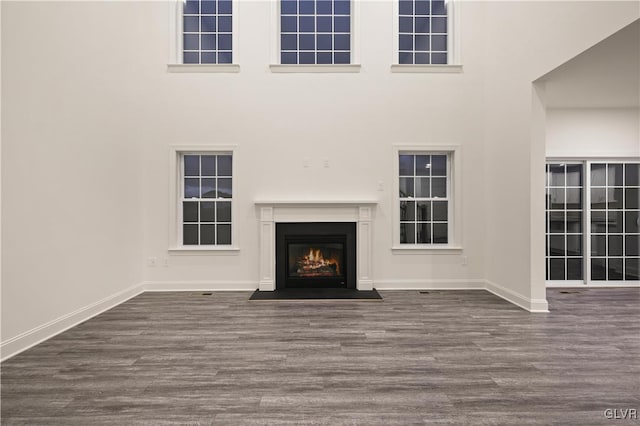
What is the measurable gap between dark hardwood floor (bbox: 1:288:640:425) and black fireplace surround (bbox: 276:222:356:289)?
1138 mm

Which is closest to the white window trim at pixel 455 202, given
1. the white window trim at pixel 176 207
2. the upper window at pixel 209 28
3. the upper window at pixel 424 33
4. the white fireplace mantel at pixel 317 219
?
the white fireplace mantel at pixel 317 219

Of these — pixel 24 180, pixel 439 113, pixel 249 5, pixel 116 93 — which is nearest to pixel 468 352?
pixel 439 113

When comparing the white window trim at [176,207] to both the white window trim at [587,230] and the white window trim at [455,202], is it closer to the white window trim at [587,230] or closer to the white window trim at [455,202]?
the white window trim at [455,202]

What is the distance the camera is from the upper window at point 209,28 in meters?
5.56

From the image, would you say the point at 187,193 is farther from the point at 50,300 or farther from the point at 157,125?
the point at 50,300

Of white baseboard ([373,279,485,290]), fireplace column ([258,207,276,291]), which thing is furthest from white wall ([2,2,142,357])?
white baseboard ([373,279,485,290])

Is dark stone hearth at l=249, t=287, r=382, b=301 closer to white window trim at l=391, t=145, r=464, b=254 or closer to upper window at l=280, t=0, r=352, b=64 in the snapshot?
white window trim at l=391, t=145, r=464, b=254

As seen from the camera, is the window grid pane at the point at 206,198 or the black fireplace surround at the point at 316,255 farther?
the window grid pane at the point at 206,198

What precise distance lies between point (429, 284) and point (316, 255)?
1.73 meters

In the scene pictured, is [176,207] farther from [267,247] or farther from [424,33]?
[424,33]

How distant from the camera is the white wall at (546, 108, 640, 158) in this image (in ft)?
18.0

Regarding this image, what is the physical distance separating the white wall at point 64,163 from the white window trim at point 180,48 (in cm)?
57

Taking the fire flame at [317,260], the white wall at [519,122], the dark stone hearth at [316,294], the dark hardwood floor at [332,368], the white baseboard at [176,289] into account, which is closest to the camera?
the dark hardwood floor at [332,368]

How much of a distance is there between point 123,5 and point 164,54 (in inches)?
30.7
